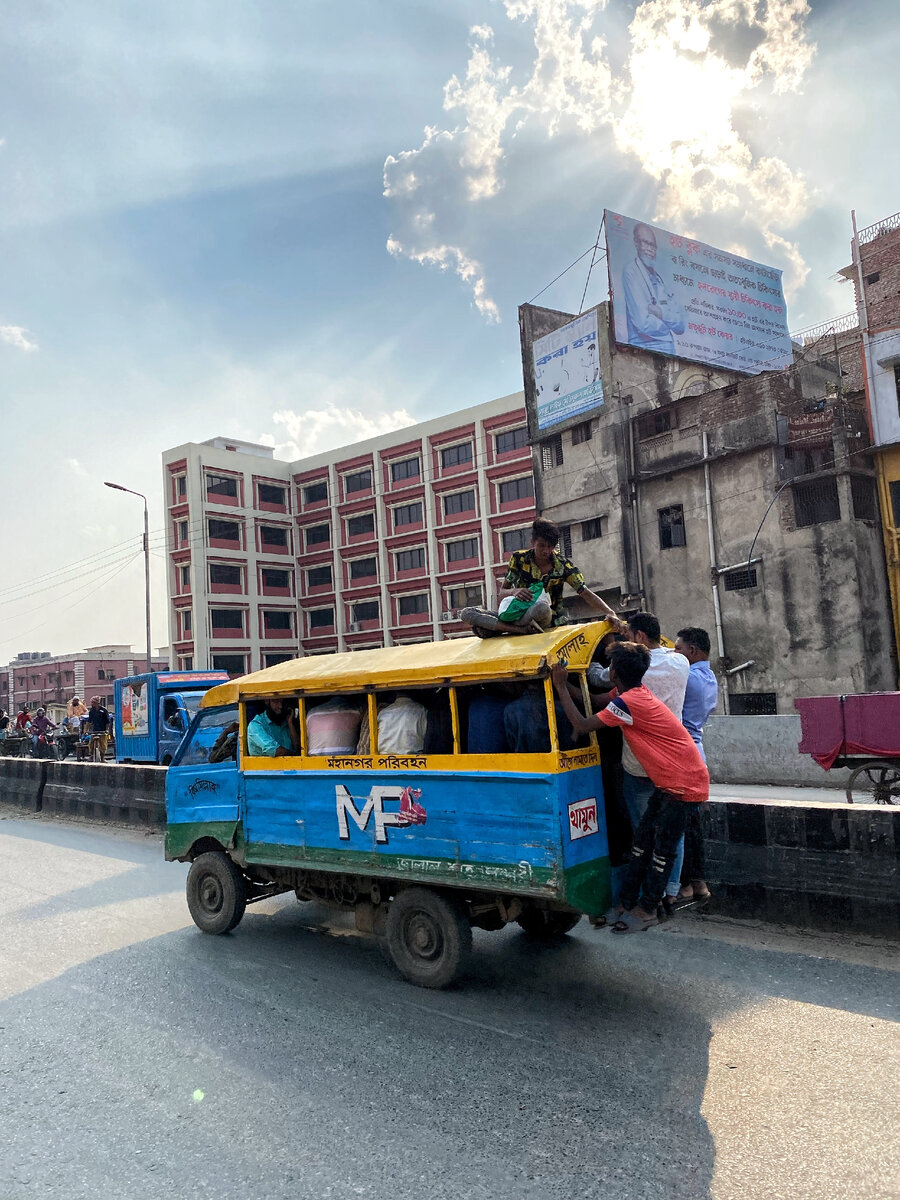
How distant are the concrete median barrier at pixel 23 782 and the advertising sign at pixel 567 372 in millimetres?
22054

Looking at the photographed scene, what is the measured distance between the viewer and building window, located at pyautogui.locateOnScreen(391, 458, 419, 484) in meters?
47.5

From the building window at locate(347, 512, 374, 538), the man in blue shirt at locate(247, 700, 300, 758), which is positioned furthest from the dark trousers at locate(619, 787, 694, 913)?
the building window at locate(347, 512, 374, 538)

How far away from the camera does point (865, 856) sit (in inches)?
240

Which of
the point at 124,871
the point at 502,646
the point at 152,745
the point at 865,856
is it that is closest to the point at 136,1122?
the point at 502,646

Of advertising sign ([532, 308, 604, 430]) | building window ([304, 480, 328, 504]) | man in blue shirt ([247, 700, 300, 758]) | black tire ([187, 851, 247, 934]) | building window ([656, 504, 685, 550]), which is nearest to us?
man in blue shirt ([247, 700, 300, 758])

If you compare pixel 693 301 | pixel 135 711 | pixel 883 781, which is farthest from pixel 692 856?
pixel 693 301

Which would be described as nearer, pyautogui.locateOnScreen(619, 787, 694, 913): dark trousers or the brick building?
pyautogui.locateOnScreen(619, 787, 694, 913): dark trousers

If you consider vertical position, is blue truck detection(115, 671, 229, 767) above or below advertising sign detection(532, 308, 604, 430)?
below

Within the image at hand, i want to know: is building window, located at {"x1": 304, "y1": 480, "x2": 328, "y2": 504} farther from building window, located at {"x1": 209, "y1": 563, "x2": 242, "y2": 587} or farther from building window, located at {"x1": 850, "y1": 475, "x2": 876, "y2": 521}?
building window, located at {"x1": 850, "y1": 475, "x2": 876, "y2": 521}

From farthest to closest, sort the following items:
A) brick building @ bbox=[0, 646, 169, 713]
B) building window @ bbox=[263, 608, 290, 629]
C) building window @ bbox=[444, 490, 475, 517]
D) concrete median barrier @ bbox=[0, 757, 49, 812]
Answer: brick building @ bbox=[0, 646, 169, 713] → building window @ bbox=[263, 608, 290, 629] → building window @ bbox=[444, 490, 475, 517] → concrete median barrier @ bbox=[0, 757, 49, 812]

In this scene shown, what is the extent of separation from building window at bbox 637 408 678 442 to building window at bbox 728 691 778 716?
9287 millimetres

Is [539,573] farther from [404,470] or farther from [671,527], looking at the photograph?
[404,470]

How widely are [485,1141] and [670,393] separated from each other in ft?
101

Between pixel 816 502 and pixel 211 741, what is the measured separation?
71.4 ft
